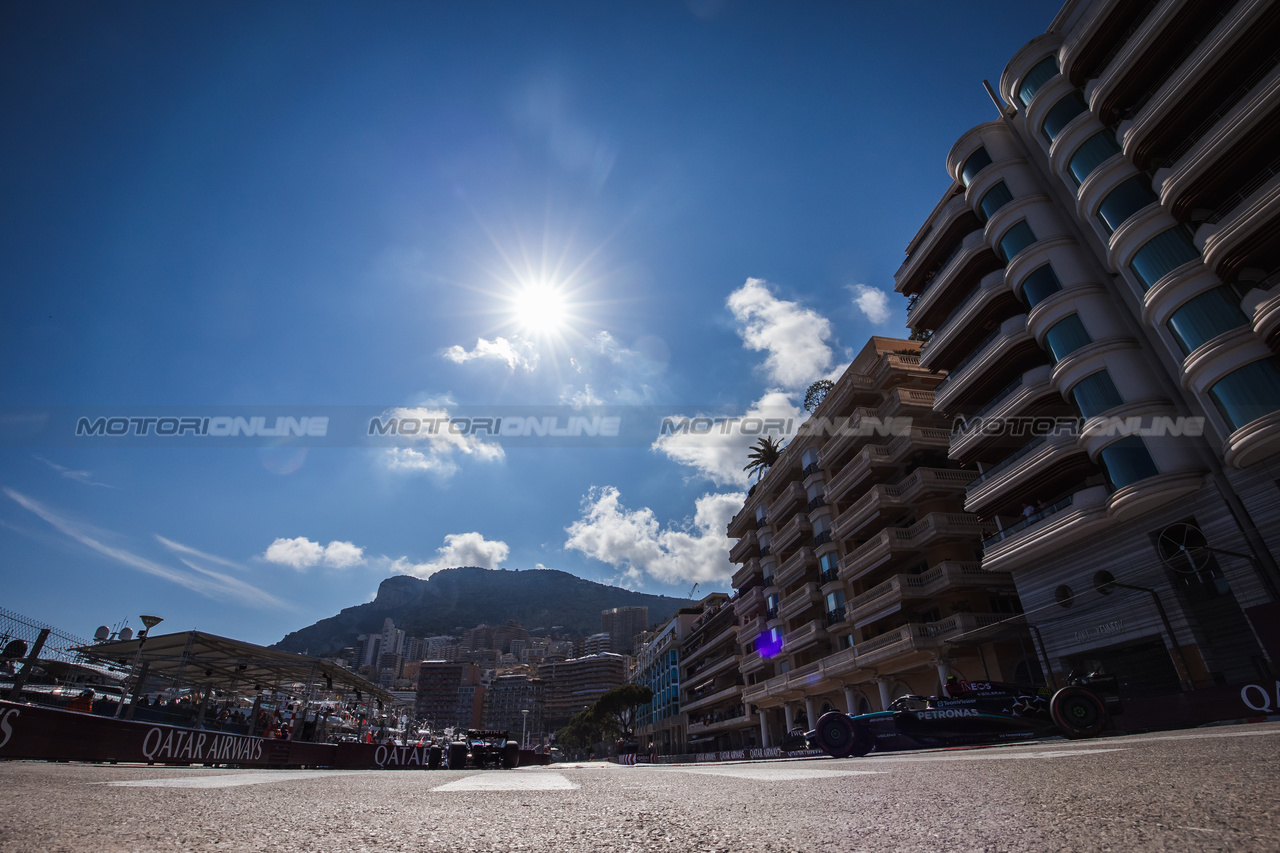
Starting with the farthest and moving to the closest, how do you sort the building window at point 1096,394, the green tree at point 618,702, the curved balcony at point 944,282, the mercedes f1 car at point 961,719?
the green tree at point 618,702 → the curved balcony at point 944,282 → the building window at point 1096,394 → the mercedes f1 car at point 961,719

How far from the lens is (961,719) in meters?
12.2

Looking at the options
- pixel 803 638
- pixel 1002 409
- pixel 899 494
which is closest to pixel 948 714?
pixel 1002 409

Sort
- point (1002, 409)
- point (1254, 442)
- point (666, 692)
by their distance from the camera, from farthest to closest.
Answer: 1. point (666, 692)
2. point (1002, 409)
3. point (1254, 442)

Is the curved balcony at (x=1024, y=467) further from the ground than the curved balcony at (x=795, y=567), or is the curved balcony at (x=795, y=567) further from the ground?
the curved balcony at (x=795, y=567)

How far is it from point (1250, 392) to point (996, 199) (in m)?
11.7

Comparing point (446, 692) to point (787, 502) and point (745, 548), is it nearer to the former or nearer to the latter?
point (745, 548)

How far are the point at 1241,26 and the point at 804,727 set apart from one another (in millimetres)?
21384

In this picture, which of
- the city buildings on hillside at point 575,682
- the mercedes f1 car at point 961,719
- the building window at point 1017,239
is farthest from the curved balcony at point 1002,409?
the city buildings on hillside at point 575,682

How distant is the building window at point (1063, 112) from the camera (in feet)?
69.4

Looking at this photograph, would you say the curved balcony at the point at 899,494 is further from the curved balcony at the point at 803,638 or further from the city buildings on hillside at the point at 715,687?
the city buildings on hillside at the point at 715,687

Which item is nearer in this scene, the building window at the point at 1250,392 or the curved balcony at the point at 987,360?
the building window at the point at 1250,392

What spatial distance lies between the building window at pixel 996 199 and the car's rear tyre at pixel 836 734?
817 inches

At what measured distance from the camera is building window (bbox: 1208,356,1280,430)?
15.1m

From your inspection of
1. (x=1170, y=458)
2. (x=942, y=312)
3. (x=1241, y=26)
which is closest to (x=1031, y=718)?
(x=1170, y=458)
